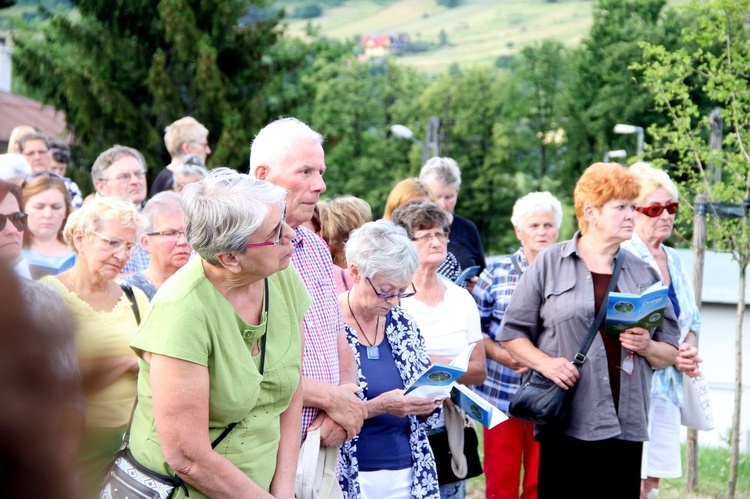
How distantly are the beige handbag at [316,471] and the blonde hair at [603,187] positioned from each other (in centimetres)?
210

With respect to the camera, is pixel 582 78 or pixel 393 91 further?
pixel 393 91

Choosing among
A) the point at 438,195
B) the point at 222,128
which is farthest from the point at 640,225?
the point at 222,128

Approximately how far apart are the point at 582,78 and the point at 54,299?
2028 inches

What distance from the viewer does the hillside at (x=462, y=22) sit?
13612cm

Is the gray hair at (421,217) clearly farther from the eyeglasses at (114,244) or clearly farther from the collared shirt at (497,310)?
the eyeglasses at (114,244)

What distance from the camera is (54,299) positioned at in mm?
1181

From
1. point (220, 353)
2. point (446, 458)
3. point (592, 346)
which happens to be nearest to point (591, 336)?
point (592, 346)

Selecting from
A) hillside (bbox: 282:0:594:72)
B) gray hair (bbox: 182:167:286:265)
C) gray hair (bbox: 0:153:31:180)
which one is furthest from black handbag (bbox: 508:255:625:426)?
hillside (bbox: 282:0:594:72)

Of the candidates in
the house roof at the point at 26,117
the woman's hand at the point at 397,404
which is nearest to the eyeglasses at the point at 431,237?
the woman's hand at the point at 397,404

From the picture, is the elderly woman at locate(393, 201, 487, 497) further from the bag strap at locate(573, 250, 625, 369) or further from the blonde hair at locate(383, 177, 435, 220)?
the blonde hair at locate(383, 177, 435, 220)

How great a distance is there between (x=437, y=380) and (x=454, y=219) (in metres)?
3.28

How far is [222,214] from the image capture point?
285 cm

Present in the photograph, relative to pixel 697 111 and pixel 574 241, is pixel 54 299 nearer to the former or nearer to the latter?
pixel 574 241

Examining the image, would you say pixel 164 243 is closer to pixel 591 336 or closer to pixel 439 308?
pixel 439 308
